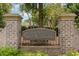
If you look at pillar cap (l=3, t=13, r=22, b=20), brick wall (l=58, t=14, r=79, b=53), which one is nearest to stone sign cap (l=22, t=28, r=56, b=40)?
brick wall (l=58, t=14, r=79, b=53)

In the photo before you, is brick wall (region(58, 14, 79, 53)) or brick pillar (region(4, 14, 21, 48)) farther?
brick pillar (region(4, 14, 21, 48))

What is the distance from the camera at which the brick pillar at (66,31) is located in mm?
8383

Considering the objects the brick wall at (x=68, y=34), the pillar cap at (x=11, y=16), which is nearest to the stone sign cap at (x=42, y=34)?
the brick wall at (x=68, y=34)

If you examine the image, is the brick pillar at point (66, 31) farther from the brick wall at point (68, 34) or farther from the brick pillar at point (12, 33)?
the brick pillar at point (12, 33)

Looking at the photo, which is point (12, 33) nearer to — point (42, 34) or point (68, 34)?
point (42, 34)

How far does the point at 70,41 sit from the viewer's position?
8430 mm

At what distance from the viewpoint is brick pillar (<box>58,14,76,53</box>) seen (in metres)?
8.38

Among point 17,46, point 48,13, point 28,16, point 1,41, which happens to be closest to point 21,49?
point 17,46

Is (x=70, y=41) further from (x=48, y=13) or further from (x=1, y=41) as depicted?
(x=48, y=13)

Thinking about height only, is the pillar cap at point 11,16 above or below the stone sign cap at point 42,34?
above

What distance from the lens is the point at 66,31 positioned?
8.42 metres

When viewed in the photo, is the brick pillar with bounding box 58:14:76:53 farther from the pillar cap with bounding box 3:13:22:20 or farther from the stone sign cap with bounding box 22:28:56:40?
the pillar cap with bounding box 3:13:22:20

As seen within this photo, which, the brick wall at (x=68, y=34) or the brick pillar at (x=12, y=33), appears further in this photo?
the brick pillar at (x=12, y=33)

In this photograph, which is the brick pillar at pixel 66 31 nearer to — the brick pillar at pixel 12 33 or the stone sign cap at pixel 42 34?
the stone sign cap at pixel 42 34
